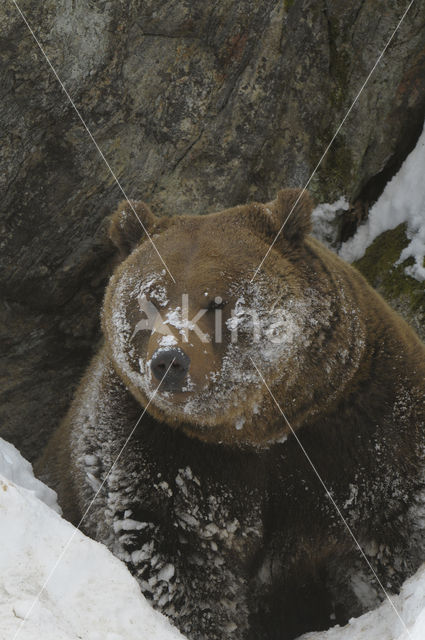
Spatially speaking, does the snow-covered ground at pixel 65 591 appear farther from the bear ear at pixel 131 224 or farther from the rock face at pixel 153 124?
the rock face at pixel 153 124

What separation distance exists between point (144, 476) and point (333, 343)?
110cm

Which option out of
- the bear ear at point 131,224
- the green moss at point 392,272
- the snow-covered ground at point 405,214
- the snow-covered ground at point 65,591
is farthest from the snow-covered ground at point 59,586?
the snow-covered ground at point 405,214

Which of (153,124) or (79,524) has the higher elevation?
(153,124)

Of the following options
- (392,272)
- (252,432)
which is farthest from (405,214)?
(252,432)

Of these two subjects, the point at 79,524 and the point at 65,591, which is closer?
the point at 65,591

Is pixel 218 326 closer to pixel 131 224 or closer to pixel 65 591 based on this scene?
pixel 131 224

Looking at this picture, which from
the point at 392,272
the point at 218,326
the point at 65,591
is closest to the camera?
the point at 65,591

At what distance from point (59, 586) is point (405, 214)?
422 cm

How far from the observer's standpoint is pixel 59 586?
93.5 inches

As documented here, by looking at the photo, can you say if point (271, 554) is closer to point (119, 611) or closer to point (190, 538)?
point (190, 538)

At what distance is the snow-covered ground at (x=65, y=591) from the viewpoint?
2.18 meters

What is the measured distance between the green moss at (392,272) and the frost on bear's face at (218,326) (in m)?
2.34

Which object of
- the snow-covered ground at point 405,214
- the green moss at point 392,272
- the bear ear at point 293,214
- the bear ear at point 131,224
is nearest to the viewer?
the bear ear at point 293,214

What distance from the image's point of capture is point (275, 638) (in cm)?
381
